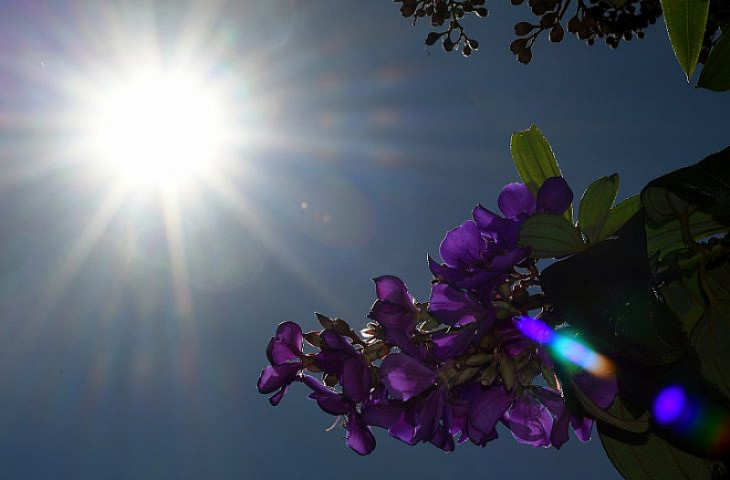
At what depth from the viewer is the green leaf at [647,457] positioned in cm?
92

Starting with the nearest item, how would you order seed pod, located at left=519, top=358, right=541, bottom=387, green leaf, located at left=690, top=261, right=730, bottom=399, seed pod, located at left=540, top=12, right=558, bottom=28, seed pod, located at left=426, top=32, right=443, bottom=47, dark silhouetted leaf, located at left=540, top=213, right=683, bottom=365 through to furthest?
dark silhouetted leaf, located at left=540, top=213, right=683, bottom=365
green leaf, located at left=690, top=261, right=730, bottom=399
seed pod, located at left=519, top=358, right=541, bottom=387
seed pod, located at left=540, top=12, right=558, bottom=28
seed pod, located at left=426, top=32, right=443, bottom=47

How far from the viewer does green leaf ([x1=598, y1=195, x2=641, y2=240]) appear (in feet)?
3.32

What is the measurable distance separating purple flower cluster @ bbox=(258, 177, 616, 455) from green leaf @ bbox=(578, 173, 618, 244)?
5 centimetres

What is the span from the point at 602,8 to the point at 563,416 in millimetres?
2897

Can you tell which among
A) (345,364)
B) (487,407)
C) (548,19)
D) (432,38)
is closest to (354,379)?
(345,364)

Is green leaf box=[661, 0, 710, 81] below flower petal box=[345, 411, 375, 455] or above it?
above

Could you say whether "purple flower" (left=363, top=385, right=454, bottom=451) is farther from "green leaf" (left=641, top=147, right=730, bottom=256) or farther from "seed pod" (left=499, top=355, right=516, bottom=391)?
"green leaf" (left=641, top=147, right=730, bottom=256)

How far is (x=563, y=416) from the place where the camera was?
106cm

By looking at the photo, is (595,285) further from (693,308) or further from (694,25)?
(694,25)

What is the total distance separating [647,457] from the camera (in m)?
0.95

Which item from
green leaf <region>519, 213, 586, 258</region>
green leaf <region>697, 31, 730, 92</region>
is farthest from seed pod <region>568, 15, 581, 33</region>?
green leaf <region>519, 213, 586, 258</region>

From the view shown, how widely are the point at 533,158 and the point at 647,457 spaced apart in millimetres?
575

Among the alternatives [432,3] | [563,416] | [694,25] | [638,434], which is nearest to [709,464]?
[638,434]

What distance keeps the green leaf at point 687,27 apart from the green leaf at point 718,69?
0.06 metres
